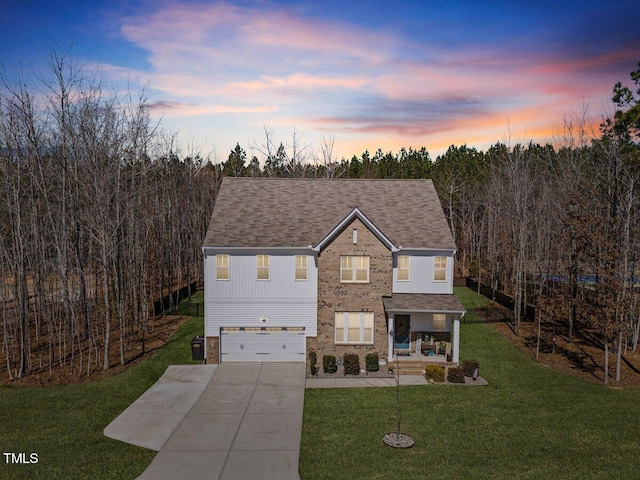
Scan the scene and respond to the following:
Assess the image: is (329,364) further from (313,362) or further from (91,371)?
(91,371)

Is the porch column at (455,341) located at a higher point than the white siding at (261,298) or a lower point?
lower

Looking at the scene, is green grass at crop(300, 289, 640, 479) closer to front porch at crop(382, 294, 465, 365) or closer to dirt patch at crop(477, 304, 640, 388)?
dirt patch at crop(477, 304, 640, 388)

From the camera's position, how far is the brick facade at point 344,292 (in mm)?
25562

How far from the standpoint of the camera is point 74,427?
17.8m

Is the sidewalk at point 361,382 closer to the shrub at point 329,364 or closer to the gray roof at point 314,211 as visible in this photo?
the shrub at point 329,364

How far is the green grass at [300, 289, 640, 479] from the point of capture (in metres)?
14.8

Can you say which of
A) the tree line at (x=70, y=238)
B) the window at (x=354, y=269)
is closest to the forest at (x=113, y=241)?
the tree line at (x=70, y=238)

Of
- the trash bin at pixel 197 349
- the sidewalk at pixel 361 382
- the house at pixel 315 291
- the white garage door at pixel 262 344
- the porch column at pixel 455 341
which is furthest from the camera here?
the trash bin at pixel 197 349

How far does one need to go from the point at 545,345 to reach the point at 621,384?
252 inches

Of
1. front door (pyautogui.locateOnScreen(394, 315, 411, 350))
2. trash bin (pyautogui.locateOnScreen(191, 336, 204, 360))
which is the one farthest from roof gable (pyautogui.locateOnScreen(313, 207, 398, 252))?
trash bin (pyautogui.locateOnScreen(191, 336, 204, 360))

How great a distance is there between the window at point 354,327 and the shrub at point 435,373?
3653 mm

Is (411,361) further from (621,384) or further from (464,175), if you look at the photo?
(464,175)

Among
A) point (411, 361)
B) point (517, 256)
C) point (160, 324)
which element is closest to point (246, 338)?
A: point (411, 361)

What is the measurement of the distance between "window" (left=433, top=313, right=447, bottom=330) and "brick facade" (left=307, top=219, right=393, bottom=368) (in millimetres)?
3150
